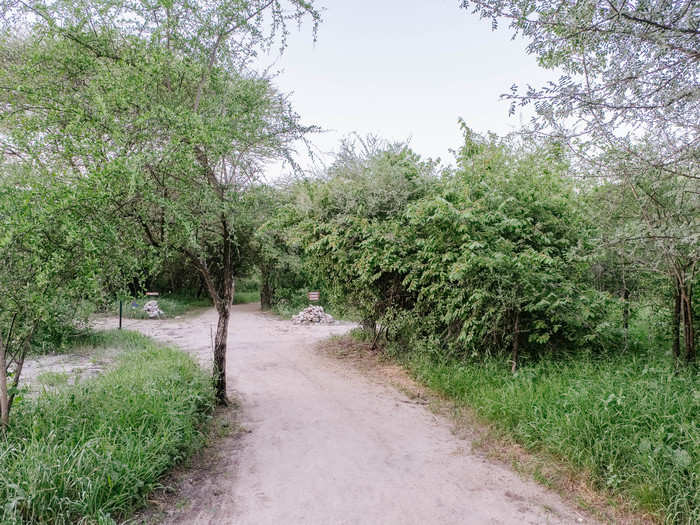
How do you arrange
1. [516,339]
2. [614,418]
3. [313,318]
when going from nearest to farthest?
[614,418]
[516,339]
[313,318]

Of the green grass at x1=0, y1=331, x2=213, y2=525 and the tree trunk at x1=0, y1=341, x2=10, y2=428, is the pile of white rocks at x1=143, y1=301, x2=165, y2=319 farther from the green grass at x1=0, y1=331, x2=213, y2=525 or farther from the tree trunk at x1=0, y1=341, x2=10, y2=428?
the tree trunk at x1=0, y1=341, x2=10, y2=428

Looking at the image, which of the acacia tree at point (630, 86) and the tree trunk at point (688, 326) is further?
the tree trunk at point (688, 326)

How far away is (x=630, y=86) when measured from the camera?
3184 mm

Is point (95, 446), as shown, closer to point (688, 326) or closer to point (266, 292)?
point (688, 326)

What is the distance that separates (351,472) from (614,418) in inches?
91.4

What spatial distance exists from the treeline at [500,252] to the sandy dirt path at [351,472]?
5.49ft

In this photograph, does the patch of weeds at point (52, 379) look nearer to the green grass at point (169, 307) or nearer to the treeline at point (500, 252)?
the treeline at point (500, 252)

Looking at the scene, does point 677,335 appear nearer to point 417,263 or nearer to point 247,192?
point 417,263

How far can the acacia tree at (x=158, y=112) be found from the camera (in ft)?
11.0

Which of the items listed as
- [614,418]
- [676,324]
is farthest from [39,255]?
[676,324]

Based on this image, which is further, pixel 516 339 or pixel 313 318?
pixel 313 318

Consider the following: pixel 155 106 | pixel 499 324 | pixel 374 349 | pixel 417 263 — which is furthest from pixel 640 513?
pixel 374 349

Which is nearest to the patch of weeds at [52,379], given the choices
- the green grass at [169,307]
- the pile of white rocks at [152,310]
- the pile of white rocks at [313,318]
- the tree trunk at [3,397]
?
the tree trunk at [3,397]

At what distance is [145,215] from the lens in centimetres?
391
